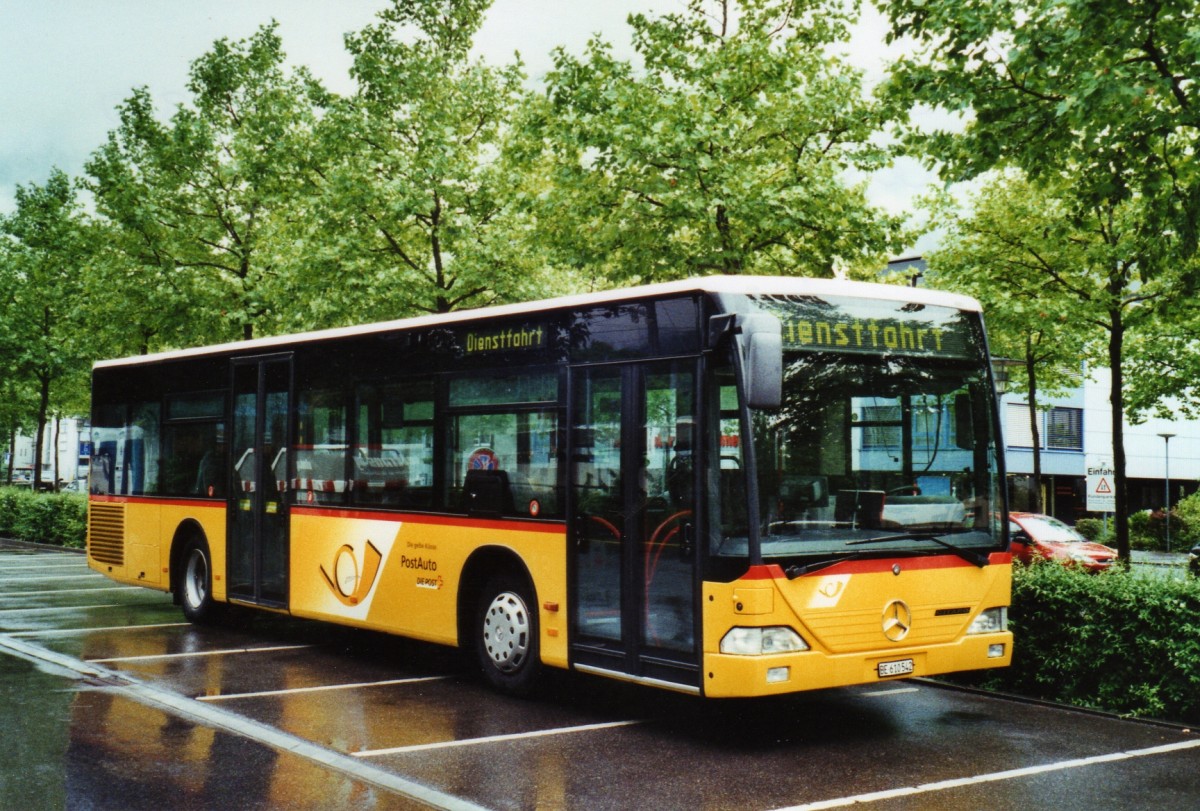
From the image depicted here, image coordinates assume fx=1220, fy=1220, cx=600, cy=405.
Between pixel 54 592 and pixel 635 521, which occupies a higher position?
pixel 635 521

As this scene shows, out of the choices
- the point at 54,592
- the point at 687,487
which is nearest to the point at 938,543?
the point at 687,487

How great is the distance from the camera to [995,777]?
7.08 metres

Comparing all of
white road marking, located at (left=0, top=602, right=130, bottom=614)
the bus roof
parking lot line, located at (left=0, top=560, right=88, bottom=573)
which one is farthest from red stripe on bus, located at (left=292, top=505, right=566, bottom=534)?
parking lot line, located at (left=0, top=560, right=88, bottom=573)

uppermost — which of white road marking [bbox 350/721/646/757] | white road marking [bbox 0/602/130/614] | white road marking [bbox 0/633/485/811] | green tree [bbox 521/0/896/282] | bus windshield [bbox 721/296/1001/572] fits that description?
green tree [bbox 521/0/896/282]

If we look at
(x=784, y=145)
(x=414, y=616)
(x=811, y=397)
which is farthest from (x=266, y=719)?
(x=784, y=145)

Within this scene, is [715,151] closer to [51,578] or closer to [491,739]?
[491,739]

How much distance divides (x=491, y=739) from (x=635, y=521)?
5.67 ft

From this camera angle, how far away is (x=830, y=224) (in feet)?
49.8

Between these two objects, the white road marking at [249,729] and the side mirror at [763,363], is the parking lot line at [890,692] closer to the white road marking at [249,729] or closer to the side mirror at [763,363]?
the side mirror at [763,363]

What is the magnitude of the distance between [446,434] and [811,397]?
3.47 meters

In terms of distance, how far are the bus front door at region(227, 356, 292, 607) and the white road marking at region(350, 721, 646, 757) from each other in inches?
185

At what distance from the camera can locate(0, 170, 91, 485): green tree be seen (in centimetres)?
2988

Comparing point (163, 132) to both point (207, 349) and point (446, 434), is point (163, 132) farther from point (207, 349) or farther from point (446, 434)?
point (446, 434)

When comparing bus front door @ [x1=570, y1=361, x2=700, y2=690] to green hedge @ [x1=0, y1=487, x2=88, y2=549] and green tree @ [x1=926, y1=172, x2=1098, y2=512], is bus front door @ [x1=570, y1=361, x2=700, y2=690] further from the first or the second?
green hedge @ [x1=0, y1=487, x2=88, y2=549]
